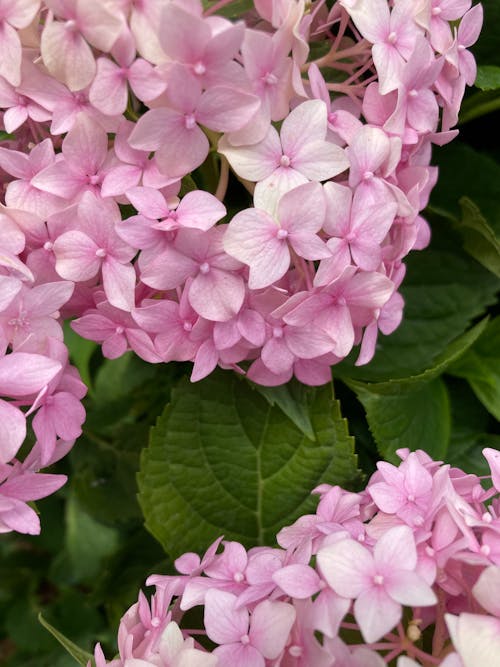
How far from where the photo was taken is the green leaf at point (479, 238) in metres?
0.92

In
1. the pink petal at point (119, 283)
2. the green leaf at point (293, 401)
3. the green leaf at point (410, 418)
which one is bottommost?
the green leaf at point (410, 418)

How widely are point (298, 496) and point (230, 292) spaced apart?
28 cm

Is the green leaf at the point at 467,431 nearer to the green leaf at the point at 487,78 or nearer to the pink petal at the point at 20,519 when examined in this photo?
the green leaf at the point at 487,78

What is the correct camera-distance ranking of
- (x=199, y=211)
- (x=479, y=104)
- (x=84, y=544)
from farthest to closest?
(x=84, y=544) → (x=479, y=104) → (x=199, y=211)

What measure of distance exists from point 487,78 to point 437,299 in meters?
0.27

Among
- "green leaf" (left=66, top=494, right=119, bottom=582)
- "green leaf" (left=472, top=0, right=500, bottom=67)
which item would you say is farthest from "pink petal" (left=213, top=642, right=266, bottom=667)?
"green leaf" (left=66, top=494, right=119, bottom=582)

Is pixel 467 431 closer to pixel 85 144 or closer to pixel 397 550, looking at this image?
pixel 397 550

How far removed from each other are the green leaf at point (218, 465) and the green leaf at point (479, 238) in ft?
0.92

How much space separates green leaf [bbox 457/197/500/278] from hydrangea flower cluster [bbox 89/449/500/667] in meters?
0.31

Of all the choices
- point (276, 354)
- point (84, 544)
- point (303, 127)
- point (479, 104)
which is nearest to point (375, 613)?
point (276, 354)

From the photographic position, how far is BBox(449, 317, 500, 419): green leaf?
97cm

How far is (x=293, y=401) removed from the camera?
827 millimetres

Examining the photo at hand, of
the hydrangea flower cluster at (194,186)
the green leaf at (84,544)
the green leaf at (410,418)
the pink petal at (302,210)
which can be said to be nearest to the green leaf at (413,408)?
the green leaf at (410,418)

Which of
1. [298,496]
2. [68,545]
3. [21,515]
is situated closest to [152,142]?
[21,515]
